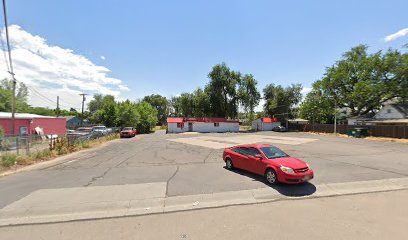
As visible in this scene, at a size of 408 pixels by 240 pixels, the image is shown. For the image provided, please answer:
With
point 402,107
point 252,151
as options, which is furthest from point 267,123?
point 252,151

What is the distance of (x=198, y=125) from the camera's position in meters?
54.8

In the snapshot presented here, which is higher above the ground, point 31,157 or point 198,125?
point 198,125

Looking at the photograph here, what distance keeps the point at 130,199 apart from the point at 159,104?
98.4 meters

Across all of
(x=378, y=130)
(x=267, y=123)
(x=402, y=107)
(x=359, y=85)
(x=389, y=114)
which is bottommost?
(x=378, y=130)

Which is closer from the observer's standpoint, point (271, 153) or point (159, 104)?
point (271, 153)

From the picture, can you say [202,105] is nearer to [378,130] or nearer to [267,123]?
[267,123]

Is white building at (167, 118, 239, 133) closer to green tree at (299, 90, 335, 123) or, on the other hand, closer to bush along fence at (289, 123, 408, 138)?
green tree at (299, 90, 335, 123)

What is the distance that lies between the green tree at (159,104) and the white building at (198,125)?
4879cm

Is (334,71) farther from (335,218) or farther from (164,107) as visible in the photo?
(164,107)

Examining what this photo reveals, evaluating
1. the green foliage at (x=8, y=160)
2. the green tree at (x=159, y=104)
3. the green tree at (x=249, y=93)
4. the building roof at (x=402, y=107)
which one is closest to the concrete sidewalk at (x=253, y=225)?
the green foliage at (x=8, y=160)

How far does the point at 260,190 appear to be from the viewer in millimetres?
8039

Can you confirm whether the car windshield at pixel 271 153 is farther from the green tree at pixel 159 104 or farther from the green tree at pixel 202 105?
the green tree at pixel 159 104

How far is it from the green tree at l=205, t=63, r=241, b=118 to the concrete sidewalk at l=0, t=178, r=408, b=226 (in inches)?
2127

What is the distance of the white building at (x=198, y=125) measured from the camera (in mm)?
53281
